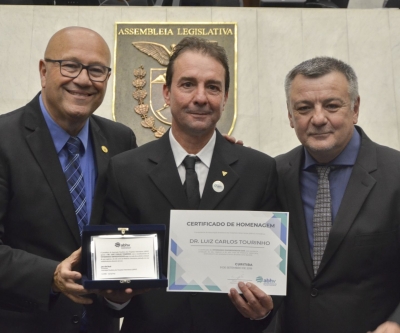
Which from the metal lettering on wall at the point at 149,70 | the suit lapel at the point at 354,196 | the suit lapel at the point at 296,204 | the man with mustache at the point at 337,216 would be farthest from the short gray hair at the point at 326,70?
the metal lettering on wall at the point at 149,70

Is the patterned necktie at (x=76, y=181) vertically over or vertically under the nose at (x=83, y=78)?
under

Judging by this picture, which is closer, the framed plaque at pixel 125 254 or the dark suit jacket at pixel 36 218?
the framed plaque at pixel 125 254

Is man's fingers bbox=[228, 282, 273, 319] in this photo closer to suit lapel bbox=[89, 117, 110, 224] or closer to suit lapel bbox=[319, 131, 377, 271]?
suit lapel bbox=[319, 131, 377, 271]

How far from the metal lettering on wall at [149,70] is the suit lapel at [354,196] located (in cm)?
356

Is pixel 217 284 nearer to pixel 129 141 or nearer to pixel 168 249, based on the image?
pixel 168 249

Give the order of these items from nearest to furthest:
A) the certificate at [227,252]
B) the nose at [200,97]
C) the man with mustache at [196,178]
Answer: the certificate at [227,252], the man with mustache at [196,178], the nose at [200,97]

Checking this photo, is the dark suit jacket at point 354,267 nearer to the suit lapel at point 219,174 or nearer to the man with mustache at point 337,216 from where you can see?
the man with mustache at point 337,216

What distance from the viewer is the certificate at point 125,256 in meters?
2.10

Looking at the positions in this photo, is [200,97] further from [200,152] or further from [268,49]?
[268,49]

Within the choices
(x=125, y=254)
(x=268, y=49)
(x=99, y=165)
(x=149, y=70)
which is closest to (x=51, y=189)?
(x=99, y=165)

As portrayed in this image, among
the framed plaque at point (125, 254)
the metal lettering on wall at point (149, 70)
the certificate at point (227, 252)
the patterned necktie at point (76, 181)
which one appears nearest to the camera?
the framed plaque at point (125, 254)

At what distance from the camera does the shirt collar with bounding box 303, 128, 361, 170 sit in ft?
8.81

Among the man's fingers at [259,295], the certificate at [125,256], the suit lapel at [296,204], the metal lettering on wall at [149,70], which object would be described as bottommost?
the man's fingers at [259,295]

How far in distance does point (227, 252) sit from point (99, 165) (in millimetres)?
936
